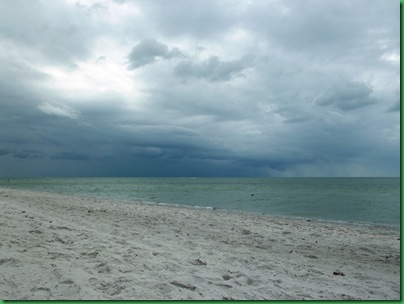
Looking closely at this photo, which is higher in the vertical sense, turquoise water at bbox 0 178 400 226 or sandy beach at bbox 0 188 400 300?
sandy beach at bbox 0 188 400 300

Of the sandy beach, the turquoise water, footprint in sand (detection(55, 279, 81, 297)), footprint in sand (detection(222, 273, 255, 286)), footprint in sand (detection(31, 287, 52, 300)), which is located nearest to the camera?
footprint in sand (detection(31, 287, 52, 300))

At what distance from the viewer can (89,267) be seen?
681cm

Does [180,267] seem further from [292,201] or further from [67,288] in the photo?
[292,201]

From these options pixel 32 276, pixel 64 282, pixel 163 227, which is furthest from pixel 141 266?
pixel 163 227

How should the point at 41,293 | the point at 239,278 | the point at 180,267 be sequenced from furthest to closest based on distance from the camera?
the point at 180,267 → the point at 239,278 → the point at 41,293

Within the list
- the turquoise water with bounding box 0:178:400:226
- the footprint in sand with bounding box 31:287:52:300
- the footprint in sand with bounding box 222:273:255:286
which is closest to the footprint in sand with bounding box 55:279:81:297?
the footprint in sand with bounding box 31:287:52:300

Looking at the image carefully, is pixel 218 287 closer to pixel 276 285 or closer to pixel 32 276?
pixel 276 285

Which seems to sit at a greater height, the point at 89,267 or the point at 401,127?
the point at 401,127

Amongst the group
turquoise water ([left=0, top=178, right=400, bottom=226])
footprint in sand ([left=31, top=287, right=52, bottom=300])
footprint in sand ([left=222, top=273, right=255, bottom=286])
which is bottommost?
turquoise water ([left=0, top=178, right=400, bottom=226])

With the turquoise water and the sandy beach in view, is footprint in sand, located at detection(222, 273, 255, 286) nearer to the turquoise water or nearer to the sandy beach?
the sandy beach

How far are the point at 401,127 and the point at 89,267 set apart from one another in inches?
277

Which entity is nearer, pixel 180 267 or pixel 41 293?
pixel 41 293

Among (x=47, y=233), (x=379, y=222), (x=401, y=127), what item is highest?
(x=401, y=127)

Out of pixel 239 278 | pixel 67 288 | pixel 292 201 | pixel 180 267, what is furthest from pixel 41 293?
pixel 292 201
